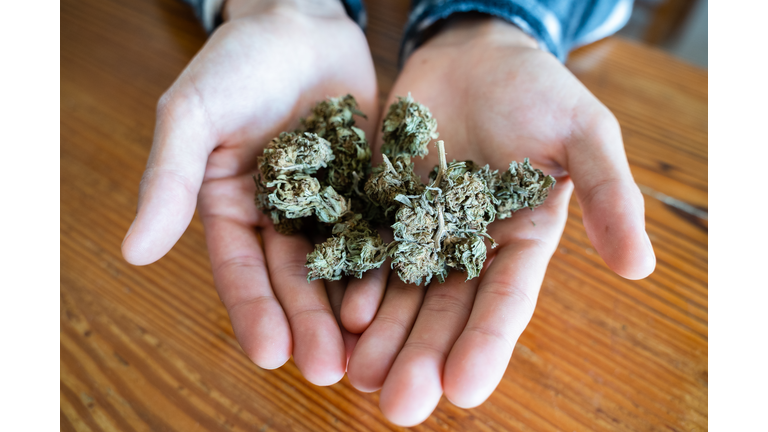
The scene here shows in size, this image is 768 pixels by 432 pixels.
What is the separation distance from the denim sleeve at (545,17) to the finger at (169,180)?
5.87 ft

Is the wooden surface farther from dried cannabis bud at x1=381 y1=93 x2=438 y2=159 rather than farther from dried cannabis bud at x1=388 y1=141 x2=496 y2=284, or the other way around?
dried cannabis bud at x1=381 y1=93 x2=438 y2=159

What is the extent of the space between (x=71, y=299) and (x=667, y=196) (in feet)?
10.7

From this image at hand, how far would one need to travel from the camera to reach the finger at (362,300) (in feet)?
6.17

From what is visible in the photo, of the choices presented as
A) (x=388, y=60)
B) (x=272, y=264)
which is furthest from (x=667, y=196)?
(x=272, y=264)

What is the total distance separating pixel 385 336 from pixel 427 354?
187 mm

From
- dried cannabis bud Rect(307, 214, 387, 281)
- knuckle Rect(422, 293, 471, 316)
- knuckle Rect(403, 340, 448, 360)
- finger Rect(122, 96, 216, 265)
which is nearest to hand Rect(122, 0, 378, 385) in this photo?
finger Rect(122, 96, 216, 265)

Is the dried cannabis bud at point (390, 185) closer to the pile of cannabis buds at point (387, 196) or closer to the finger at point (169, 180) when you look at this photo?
the pile of cannabis buds at point (387, 196)

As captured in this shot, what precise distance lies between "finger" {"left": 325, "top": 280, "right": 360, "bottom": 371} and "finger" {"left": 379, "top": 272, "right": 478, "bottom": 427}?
0.76 ft

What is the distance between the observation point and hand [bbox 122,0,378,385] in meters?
1.80

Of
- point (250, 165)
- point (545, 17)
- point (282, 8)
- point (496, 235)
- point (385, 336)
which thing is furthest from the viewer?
point (545, 17)

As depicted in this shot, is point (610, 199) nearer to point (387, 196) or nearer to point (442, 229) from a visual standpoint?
point (442, 229)

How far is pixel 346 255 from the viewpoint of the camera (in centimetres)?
193

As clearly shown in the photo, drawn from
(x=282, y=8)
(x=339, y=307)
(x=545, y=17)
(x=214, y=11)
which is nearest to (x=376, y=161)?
(x=339, y=307)

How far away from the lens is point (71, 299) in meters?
2.39
